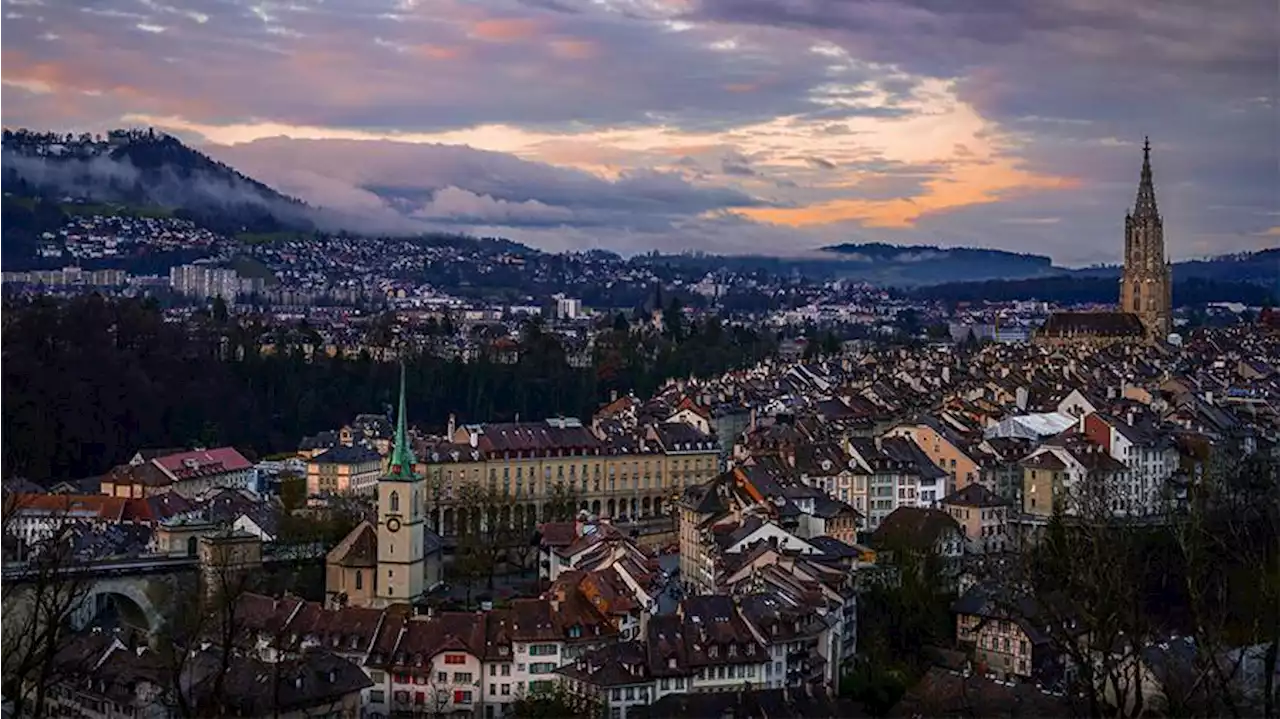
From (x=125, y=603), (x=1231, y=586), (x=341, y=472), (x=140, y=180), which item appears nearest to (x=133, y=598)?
(x=125, y=603)

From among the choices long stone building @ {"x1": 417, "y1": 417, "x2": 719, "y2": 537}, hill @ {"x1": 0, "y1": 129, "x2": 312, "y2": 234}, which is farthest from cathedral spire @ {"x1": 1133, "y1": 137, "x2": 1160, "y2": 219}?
hill @ {"x1": 0, "y1": 129, "x2": 312, "y2": 234}

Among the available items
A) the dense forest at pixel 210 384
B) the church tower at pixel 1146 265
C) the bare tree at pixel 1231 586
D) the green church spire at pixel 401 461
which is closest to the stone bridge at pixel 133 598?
the green church spire at pixel 401 461

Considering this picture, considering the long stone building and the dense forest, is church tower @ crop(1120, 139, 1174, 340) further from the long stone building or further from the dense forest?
the long stone building

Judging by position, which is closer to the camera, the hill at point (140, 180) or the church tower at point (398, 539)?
the church tower at point (398, 539)

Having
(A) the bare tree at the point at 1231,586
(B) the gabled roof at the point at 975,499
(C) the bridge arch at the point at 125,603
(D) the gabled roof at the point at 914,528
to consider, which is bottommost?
(C) the bridge arch at the point at 125,603

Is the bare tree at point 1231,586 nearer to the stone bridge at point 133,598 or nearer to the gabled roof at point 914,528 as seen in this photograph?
the gabled roof at point 914,528

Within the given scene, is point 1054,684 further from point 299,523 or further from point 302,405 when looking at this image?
point 302,405

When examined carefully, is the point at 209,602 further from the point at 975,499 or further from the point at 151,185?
the point at 151,185
